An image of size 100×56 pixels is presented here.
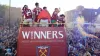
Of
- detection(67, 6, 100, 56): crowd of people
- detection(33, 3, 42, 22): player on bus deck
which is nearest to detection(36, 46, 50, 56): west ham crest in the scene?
detection(33, 3, 42, 22): player on bus deck

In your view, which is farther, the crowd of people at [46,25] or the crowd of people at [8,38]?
the crowd of people at [8,38]

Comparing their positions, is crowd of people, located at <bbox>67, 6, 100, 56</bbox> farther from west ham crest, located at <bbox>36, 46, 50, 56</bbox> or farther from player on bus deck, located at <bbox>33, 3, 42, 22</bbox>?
west ham crest, located at <bbox>36, 46, 50, 56</bbox>

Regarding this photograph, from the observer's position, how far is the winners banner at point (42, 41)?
786 centimetres

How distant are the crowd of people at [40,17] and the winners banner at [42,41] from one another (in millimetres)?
279

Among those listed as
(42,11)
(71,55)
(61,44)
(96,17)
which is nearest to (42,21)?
(42,11)

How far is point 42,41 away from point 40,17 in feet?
2.83

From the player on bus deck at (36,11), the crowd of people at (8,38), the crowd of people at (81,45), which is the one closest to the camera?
the player on bus deck at (36,11)

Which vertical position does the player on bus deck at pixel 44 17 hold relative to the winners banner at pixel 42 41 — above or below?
above

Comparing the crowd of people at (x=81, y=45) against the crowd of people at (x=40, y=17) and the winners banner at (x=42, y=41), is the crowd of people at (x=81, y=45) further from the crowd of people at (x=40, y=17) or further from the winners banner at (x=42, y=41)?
the winners banner at (x=42, y=41)

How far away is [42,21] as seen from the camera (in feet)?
27.1

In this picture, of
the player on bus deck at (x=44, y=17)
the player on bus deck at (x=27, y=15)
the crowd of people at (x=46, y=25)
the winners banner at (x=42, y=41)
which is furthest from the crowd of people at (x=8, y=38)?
the winners banner at (x=42, y=41)

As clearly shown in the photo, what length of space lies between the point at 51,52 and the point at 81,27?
2521mm

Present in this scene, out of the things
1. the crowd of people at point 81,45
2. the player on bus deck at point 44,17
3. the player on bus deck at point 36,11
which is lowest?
the crowd of people at point 81,45

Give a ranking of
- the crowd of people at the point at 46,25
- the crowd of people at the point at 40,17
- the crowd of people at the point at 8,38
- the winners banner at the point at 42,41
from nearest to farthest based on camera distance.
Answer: the winners banner at the point at 42,41
the crowd of people at the point at 40,17
the crowd of people at the point at 46,25
the crowd of people at the point at 8,38
